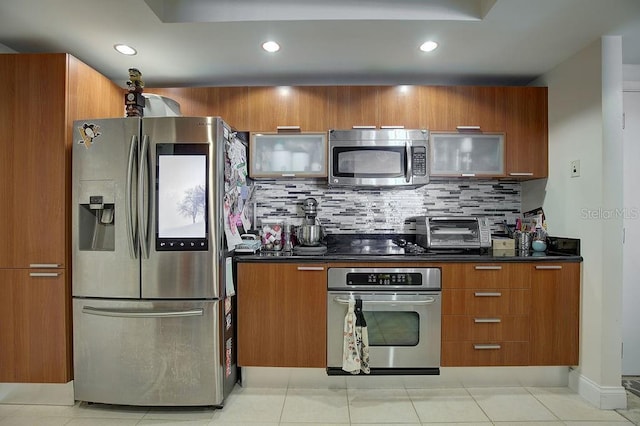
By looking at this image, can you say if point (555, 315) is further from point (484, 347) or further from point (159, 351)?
point (159, 351)

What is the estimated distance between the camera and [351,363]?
84.1 inches

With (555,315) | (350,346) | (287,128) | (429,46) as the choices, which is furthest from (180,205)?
(555,315)

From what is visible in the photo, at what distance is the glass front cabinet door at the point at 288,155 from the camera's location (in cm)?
266

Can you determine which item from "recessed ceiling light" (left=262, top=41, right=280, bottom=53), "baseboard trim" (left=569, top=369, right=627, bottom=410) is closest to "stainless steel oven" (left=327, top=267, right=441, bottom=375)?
"baseboard trim" (left=569, top=369, right=627, bottom=410)

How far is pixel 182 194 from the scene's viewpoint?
201 centimetres

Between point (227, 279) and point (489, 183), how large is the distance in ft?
7.62

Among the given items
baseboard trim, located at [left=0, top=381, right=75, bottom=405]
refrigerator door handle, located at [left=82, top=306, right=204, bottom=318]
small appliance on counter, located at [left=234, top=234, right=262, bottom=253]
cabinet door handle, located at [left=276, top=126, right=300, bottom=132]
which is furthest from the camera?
cabinet door handle, located at [left=276, top=126, right=300, bottom=132]

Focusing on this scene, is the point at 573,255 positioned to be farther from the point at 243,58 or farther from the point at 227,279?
the point at 243,58

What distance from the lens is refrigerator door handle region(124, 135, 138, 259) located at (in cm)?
198

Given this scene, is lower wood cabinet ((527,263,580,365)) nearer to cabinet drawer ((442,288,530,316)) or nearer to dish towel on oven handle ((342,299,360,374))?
cabinet drawer ((442,288,530,316))

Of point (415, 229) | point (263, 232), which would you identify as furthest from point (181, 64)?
point (415, 229)

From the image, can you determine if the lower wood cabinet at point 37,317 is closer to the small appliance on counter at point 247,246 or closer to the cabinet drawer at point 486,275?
the small appliance on counter at point 247,246

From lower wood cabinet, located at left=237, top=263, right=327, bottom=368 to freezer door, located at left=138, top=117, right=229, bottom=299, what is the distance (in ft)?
1.20

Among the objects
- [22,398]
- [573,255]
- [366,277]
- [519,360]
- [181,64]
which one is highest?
[181,64]
